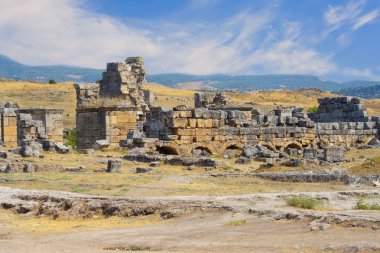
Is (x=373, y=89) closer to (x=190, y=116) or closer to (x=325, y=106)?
(x=325, y=106)

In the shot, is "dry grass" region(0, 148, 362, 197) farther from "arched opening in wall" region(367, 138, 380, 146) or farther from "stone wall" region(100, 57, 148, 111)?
"stone wall" region(100, 57, 148, 111)

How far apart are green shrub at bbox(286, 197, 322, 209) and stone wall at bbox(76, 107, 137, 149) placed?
1619 cm

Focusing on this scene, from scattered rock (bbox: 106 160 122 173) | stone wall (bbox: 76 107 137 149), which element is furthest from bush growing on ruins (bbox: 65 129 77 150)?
scattered rock (bbox: 106 160 122 173)

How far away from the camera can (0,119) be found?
2748cm

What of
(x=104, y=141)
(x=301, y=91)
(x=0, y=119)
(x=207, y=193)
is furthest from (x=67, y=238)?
(x=301, y=91)

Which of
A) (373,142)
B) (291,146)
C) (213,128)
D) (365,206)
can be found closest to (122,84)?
(213,128)

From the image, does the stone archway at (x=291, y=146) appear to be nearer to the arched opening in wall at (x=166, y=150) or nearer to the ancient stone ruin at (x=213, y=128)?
the ancient stone ruin at (x=213, y=128)

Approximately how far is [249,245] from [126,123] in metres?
19.7

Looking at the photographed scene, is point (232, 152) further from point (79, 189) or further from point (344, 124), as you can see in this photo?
point (79, 189)

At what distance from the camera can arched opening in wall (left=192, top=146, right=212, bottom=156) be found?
77.3ft

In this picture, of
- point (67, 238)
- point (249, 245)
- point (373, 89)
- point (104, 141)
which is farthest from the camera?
point (373, 89)

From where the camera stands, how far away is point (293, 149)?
25.8m

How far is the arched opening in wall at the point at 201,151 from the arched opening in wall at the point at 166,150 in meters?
0.68

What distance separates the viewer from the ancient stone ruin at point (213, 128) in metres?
24.0
